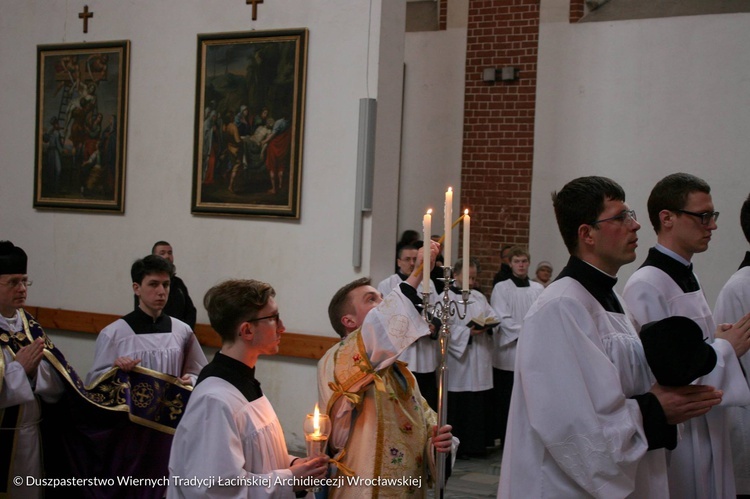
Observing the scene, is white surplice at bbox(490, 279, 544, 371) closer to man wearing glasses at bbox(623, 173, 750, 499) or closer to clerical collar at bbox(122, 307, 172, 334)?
clerical collar at bbox(122, 307, 172, 334)

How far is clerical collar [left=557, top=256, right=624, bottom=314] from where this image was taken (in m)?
2.67

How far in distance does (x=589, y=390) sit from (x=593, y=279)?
1.30 ft

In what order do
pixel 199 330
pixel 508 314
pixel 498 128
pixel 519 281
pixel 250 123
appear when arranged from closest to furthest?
pixel 250 123, pixel 199 330, pixel 508 314, pixel 519 281, pixel 498 128

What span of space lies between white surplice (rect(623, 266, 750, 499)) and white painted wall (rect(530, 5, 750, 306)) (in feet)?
21.3

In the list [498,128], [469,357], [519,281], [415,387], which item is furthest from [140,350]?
[498,128]

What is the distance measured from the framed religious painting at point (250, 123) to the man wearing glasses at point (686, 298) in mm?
4158

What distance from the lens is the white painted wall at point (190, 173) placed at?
23.0 feet

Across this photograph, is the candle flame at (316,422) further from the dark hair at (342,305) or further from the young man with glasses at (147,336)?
the young man with glasses at (147,336)

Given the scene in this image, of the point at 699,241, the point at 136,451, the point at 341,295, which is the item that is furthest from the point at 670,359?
the point at 136,451

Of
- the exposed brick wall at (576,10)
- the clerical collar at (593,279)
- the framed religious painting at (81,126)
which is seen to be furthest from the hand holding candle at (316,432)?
the exposed brick wall at (576,10)

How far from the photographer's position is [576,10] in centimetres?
1023

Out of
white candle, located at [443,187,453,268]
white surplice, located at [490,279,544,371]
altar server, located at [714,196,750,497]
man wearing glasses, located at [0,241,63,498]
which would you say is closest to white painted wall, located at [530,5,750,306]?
white surplice, located at [490,279,544,371]

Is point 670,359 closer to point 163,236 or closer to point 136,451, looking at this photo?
point 136,451

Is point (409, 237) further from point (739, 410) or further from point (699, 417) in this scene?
point (699, 417)
